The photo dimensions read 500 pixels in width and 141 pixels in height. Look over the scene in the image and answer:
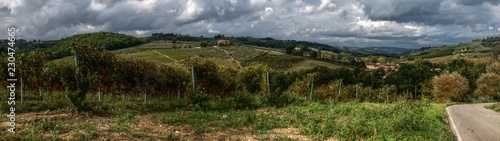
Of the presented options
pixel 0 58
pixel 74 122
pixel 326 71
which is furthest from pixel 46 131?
pixel 326 71

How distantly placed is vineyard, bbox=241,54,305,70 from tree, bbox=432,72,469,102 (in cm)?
4850

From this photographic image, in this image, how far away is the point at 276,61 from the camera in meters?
98.8

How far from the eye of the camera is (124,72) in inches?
819

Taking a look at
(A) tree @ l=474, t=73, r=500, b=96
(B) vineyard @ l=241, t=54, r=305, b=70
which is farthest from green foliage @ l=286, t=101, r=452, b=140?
(B) vineyard @ l=241, t=54, r=305, b=70

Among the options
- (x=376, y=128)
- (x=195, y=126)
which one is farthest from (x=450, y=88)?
(x=195, y=126)

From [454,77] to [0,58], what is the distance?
5278 cm

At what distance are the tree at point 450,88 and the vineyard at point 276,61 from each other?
48.5 metres

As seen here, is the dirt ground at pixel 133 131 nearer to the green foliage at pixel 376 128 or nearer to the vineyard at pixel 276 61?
the green foliage at pixel 376 128

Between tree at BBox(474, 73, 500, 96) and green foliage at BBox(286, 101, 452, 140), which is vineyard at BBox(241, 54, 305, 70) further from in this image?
green foliage at BBox(286, 101, 452, 140)

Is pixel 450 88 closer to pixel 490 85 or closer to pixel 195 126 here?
pixel 490 85

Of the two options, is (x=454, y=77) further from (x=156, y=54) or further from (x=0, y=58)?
(x=156, y=54)

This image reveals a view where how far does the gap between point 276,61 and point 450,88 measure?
187 ft

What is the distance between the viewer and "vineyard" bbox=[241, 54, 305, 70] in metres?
93.8

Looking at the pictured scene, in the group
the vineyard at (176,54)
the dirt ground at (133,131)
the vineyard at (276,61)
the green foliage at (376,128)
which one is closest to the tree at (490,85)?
the green foliage at (376,128)
